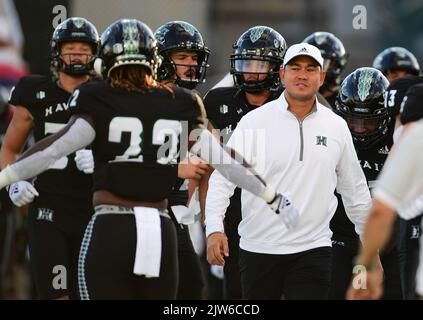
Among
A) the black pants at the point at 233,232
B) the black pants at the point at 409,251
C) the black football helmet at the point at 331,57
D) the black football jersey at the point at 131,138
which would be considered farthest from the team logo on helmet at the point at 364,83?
the black football jersey at the point at 131,138

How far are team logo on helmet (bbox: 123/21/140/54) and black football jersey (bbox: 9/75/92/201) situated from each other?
62.4 inches

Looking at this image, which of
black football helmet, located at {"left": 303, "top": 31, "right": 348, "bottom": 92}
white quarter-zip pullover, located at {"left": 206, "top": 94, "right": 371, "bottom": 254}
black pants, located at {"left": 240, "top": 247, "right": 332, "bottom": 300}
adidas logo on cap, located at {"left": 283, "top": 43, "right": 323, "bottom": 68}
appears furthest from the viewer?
black football helmet, located at {"left": 303, "top": 31, "right": 348, "bottom": 92}

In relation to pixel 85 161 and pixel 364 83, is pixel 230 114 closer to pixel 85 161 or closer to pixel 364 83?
pixel 364 83

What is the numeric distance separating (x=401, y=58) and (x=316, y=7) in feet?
62.4

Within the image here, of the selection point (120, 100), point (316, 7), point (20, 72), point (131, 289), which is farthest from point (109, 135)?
point (316, 7)

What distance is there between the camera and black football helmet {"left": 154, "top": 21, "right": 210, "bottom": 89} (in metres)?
8.60

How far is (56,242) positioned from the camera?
26.5ft

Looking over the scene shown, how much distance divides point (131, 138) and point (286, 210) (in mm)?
877

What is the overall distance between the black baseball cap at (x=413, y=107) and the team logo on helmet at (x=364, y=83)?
3.70ft

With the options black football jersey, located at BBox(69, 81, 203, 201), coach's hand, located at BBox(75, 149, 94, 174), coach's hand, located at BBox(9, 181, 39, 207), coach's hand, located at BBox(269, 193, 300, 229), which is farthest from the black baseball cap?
coach's hand, located at BBox(9, 181, 39, 207)

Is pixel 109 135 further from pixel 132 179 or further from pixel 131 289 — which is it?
pixel 131 289

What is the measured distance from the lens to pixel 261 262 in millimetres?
7477

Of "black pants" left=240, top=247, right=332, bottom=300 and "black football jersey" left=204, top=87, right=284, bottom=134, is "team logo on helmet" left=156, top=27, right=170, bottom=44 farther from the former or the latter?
"black pants" left=240, top=247, right=332, bottom=300

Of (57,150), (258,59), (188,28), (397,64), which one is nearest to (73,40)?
(188,28)
